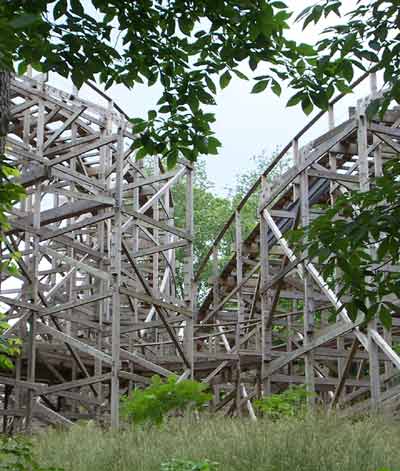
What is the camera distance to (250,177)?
142 feet

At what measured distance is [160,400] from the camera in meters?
13.4

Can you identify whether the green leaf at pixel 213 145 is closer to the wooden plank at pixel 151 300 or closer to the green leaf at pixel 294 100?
the green leaf at pixel 294 100

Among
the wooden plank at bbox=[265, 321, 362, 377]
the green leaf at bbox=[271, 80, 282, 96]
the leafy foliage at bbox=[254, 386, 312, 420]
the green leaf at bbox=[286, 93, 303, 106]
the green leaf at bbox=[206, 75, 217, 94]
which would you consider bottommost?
the leafy foliage at bbox=[254, 386, 312, 420]

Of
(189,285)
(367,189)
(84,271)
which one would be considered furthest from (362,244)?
(84,271)

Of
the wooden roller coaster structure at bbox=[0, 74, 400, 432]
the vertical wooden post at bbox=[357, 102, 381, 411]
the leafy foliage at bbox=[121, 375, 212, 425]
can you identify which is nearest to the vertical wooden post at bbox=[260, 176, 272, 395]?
the wooden roller coaster structure at bbox=[0, 74, 400, 432]

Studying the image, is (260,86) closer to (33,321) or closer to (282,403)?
(282,403)

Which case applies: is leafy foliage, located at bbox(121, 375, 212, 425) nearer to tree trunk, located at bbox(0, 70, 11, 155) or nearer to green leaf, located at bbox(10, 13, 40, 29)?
tree trunk, located at bbox(0, 70, 11, 155)

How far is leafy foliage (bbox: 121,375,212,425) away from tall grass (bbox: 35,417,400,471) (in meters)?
1.88

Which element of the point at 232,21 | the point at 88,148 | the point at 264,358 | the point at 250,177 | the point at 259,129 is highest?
the point at 259,129

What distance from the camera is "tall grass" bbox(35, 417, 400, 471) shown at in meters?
8.59

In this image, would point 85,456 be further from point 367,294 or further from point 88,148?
point 88,148

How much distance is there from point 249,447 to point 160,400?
4.41 m

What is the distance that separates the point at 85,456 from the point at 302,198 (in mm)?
7339

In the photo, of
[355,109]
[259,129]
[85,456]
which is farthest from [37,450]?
[259,129]
